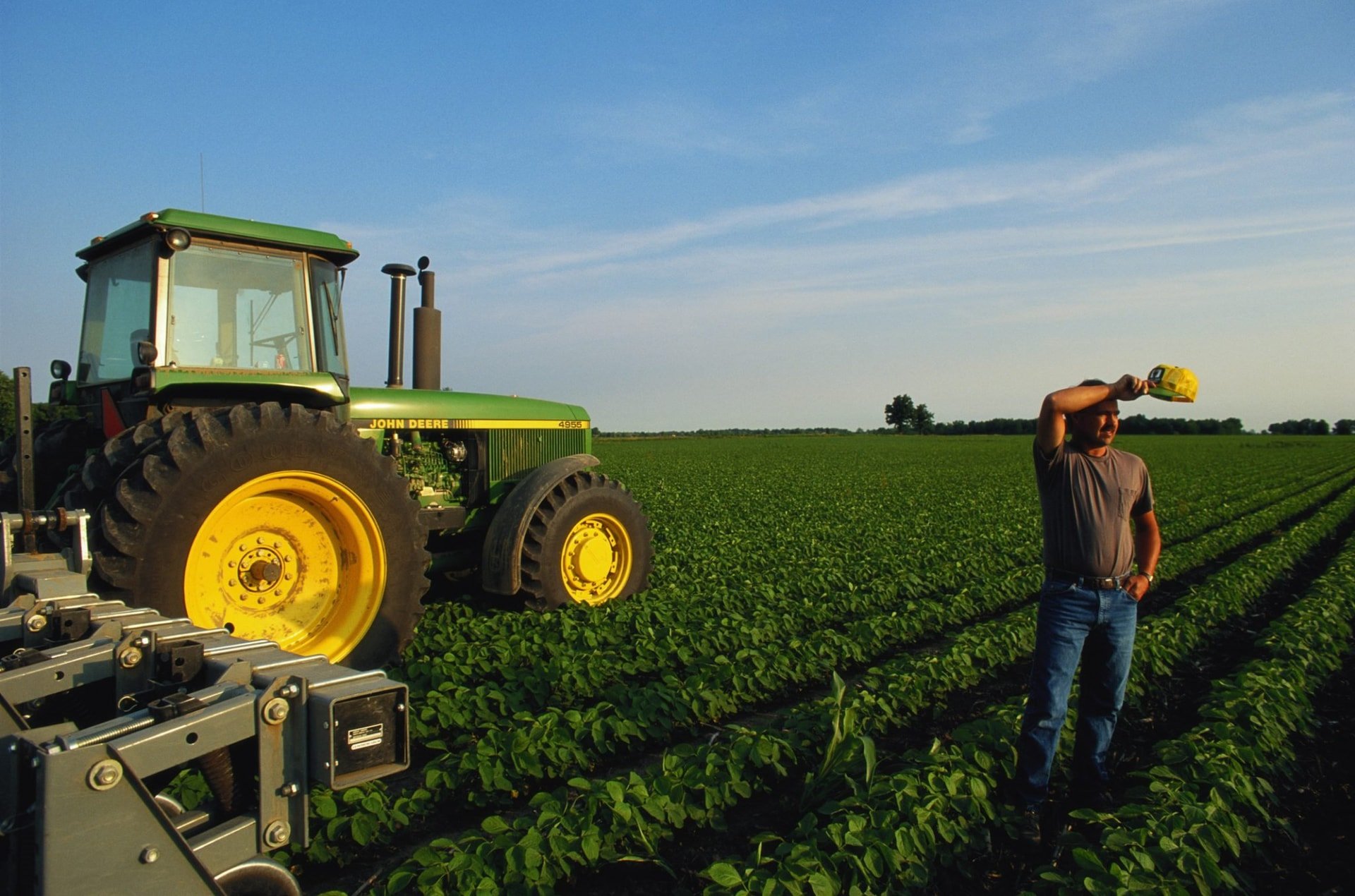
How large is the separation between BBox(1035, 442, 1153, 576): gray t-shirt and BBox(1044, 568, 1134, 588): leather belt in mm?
16

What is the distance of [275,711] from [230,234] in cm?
375

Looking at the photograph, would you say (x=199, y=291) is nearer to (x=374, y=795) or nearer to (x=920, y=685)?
(x=374, y=795)

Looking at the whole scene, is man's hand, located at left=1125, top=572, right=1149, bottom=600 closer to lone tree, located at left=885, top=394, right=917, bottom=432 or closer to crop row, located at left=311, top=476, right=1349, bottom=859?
crop row, located at left=311, top=476, right=1349, bottom=859

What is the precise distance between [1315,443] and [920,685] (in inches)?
3052

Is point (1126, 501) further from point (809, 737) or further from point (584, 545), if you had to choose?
point (584, 545)

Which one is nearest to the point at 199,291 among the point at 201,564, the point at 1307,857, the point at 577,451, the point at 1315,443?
the point at 201,564

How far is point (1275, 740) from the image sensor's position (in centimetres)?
449

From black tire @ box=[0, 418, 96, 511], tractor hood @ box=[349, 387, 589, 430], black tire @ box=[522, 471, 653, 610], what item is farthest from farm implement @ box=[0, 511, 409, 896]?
black tire @ box=[522, 471, 653, 610]

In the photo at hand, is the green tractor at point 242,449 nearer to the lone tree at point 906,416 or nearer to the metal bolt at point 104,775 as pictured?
the metal bolt at point 104,775

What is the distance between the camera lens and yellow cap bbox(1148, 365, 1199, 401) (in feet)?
10.8

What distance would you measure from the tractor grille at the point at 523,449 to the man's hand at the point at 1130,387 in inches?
193

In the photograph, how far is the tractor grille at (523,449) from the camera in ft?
23.6

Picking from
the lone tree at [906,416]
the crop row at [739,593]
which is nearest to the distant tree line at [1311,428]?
the lone tree at [906,416]

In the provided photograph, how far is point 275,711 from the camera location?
82.9 inches
